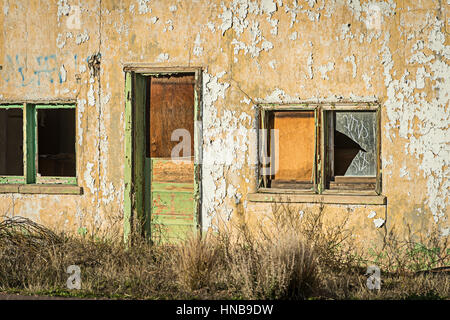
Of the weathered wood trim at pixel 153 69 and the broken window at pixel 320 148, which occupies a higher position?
the weathered wood trim at pixel 153 69

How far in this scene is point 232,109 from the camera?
24.6 ft

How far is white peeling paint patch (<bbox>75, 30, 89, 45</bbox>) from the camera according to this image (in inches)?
312

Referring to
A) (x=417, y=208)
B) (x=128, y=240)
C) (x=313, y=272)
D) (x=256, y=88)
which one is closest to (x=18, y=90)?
(x=128, y=240)

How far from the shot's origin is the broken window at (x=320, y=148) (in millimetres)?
7301

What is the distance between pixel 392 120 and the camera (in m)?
7.11

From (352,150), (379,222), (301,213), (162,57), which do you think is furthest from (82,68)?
(379,222)

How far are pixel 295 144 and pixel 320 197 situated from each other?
2.40 ft

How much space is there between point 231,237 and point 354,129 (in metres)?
2.01

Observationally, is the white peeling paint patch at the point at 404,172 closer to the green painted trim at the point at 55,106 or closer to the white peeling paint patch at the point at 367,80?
the white peeling paint patch at the point at 367,80

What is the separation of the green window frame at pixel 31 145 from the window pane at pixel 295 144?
2.87 m

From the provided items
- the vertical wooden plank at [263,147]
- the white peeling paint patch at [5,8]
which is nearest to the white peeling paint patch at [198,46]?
the vertical wooden plank at [263,147]

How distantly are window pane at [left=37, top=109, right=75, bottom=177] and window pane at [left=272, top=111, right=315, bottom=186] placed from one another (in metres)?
3.08

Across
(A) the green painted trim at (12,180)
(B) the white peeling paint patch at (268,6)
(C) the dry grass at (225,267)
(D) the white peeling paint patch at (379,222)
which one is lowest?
(C) the dry grass at (225,267)

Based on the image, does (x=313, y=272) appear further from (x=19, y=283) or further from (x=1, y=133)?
(x=1, y=133)
